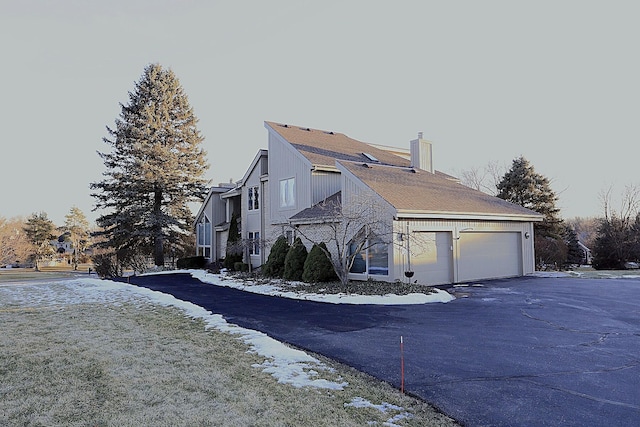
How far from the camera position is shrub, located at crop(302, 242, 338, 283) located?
1562cm

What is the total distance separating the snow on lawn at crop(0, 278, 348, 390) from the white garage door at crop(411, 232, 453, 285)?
8009mm

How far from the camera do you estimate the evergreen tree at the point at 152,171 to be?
104ft

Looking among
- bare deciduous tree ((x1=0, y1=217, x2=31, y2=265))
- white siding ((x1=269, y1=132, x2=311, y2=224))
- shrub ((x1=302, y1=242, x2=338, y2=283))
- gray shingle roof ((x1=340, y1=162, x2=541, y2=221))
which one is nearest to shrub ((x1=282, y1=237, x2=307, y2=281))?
shrub ((x1=302, y1=242, x2=338, y2=283))

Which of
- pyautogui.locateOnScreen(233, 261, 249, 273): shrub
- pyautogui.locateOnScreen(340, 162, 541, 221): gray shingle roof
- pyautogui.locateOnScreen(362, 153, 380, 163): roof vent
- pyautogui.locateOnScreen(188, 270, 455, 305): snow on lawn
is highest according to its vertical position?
pyautogui.locateOnScreen(362, 153, 380, 163): roof vent

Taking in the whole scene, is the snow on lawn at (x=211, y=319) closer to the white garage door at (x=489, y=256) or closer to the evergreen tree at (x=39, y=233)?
the white garage door at (x=489, y=256)

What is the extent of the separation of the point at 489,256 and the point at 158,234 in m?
23.7

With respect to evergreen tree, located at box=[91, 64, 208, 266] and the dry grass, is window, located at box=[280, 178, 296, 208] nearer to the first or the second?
the dry grass

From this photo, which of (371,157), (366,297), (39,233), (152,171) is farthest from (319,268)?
(39,233)

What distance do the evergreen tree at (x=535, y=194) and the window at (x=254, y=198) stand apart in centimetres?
2185

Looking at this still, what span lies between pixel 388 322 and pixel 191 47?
→ 1584 cm

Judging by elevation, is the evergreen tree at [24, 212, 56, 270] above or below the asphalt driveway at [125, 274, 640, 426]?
above

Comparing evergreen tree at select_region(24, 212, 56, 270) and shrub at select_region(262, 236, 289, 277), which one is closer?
shrub at select_region(262, 236, 289, 277)

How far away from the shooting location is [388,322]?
30.3 feet

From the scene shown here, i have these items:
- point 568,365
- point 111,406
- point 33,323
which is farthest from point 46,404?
point 568,365
